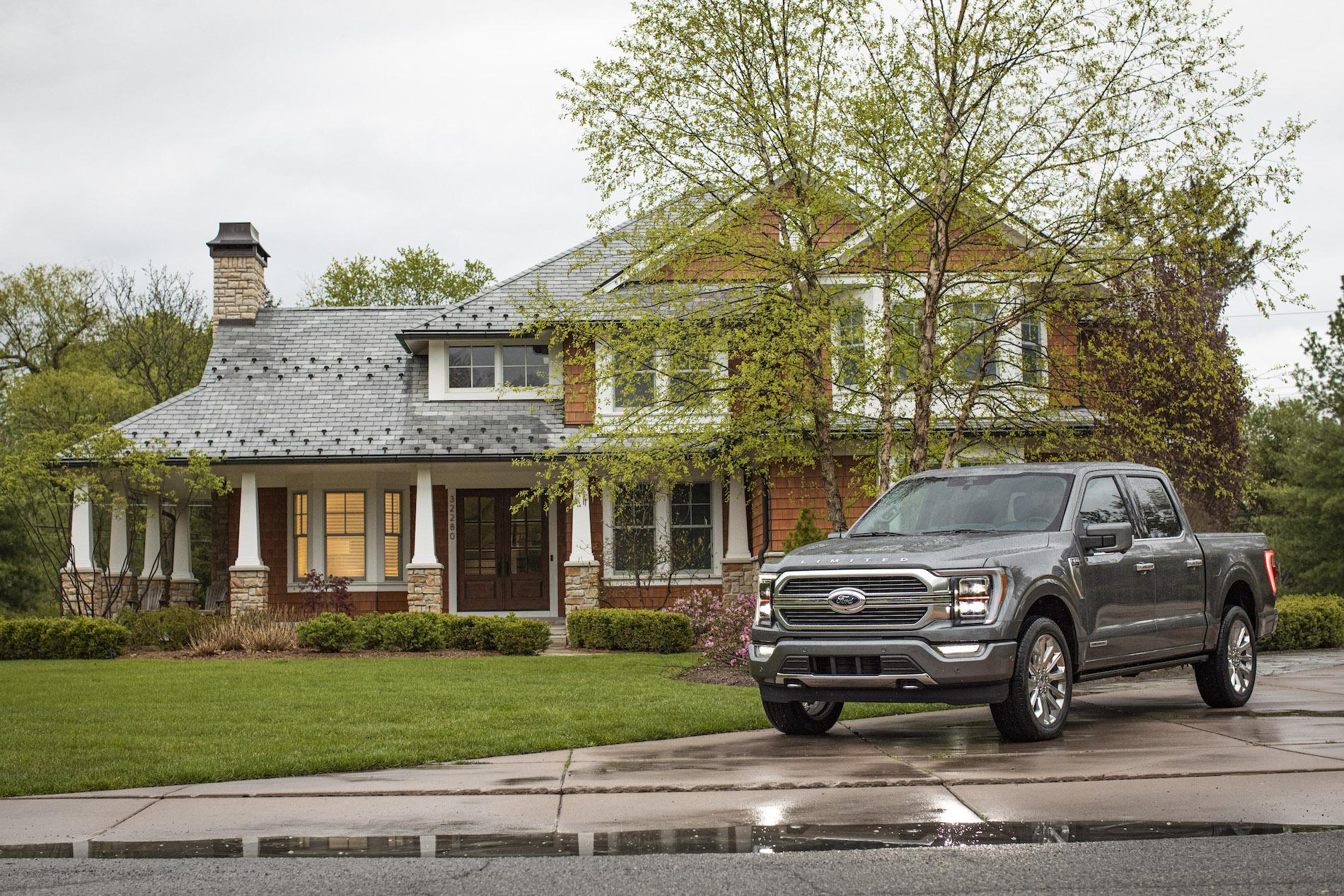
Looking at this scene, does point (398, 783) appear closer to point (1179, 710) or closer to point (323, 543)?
point (1179, 710)

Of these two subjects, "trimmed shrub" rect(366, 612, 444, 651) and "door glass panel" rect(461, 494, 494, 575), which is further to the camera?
"door glass panel" rect(461, 494, 494, 575)

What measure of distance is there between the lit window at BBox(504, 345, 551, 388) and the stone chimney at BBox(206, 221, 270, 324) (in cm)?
570

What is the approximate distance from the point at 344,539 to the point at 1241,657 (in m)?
17.4

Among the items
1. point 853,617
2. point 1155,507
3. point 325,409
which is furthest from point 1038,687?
point 325,409

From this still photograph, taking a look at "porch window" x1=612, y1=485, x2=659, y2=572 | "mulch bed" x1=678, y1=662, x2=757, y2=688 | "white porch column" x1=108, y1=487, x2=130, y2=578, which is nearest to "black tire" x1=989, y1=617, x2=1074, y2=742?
"mulch bed" x1=678, y1=662, x2=757, y2=688

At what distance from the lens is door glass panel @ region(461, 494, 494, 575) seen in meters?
24.6

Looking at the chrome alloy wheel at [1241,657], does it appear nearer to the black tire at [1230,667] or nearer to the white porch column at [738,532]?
the black tire at [1230,667]

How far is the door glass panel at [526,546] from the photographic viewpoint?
24609mm

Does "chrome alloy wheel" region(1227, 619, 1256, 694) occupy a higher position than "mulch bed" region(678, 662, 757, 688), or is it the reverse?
"chrome alloy wheel" region(1227, 619, 1256, 694)

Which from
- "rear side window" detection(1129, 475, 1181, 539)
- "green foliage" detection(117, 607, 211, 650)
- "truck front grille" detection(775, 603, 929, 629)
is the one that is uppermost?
"rear side window" detection(1129, 475, 1181, 539)

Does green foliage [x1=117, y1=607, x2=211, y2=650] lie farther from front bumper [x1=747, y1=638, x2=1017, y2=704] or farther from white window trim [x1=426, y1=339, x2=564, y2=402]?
front bumper [x1=747, y1=638, x2=1017, y2=704]

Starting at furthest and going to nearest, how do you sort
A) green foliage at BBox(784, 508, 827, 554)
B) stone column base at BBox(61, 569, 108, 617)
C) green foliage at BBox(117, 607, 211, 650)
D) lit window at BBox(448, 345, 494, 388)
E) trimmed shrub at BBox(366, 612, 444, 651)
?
lit window at BBox(448, 345, 494, 388)
stone column base at BBox(61, 569, 108, 617)
green foliage at BBox(117, 607, 211, 650)
green foliage at BBox(784, 508, 827, 554)
trimmed shrub at BBox(366, 612, 444, 651)

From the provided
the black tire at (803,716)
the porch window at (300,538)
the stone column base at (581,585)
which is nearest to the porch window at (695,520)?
the stone column base at (581,585)

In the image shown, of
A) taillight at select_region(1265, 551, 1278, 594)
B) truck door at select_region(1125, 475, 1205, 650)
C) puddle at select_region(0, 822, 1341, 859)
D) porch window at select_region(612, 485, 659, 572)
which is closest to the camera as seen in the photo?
puddle at select_region(0, 822, 1341, 859)
